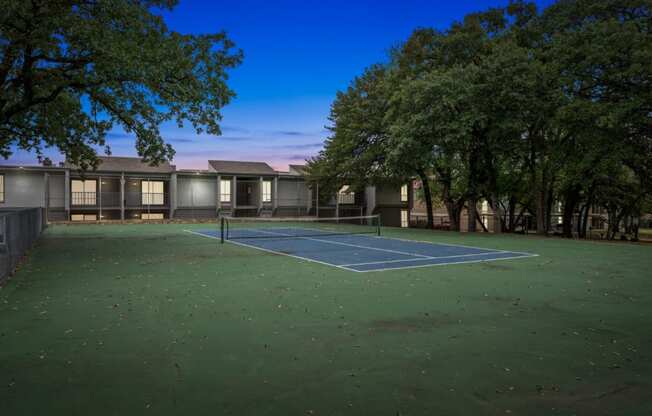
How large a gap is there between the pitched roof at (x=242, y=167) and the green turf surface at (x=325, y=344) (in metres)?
31.4

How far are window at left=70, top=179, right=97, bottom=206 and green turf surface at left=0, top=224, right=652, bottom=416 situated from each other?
29439 mm

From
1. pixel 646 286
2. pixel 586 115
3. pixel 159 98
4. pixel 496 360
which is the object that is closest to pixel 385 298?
pixel 496 360

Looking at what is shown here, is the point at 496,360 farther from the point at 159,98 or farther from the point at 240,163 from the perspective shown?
the point at 240,163

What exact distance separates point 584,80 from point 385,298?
57.3 feet

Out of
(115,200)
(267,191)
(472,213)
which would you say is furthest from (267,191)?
(472,213)

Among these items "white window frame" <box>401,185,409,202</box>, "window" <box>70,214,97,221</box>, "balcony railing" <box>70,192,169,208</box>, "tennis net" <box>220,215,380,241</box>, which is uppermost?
"white window frame" <box>401,185,409,202</box>

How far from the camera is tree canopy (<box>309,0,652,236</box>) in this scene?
18.8 m

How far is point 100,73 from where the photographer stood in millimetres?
13750

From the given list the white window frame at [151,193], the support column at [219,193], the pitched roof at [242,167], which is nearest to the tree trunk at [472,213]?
the pitched roof at [242,167]

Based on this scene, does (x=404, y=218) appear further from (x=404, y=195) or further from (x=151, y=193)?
(x=151, y=193)

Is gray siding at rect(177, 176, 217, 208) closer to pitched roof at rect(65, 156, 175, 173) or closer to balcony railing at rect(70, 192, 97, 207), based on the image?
pitched roof at rect(65, 156, 175, 173)

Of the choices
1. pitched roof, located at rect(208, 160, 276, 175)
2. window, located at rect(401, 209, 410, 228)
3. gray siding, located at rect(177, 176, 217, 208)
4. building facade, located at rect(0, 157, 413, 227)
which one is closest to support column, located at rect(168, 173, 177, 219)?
building facade, located at rect(0, 157, 413, 227)

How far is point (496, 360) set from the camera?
182 inches

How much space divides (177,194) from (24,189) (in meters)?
11.0
